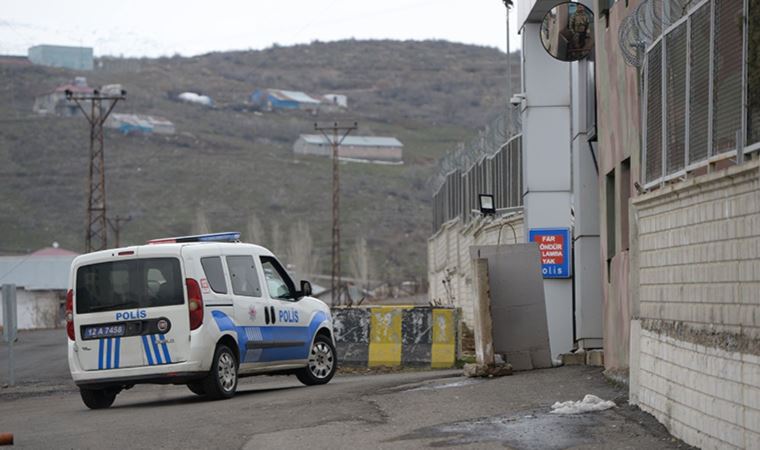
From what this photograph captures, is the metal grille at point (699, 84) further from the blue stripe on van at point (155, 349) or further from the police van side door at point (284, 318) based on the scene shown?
the police van side door at point (284, 318)

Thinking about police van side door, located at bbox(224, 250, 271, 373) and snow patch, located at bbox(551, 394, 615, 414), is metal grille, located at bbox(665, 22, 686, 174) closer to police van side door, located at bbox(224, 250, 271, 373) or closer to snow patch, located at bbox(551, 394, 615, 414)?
snow patch, located at bbox(551, 394, 615, 414)

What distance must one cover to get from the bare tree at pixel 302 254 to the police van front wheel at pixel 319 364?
282ft

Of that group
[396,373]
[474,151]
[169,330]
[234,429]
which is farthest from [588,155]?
[474,151]

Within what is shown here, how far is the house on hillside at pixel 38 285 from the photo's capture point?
78.4m

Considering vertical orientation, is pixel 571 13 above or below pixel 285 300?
above

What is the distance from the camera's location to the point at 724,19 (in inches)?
384

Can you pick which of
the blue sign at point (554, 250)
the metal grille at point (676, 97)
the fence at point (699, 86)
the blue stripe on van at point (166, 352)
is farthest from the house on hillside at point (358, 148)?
the metal grille at point (676, 97)

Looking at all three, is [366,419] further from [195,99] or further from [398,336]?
[195,99]

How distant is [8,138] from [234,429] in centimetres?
12873

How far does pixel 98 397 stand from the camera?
57.5 ft

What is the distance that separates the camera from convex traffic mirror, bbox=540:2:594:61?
20.5m

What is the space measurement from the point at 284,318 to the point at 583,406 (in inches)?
266

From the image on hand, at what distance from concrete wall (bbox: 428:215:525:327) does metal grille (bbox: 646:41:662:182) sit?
12330 millimetres

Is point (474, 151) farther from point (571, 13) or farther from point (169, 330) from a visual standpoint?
point (169, 330)
